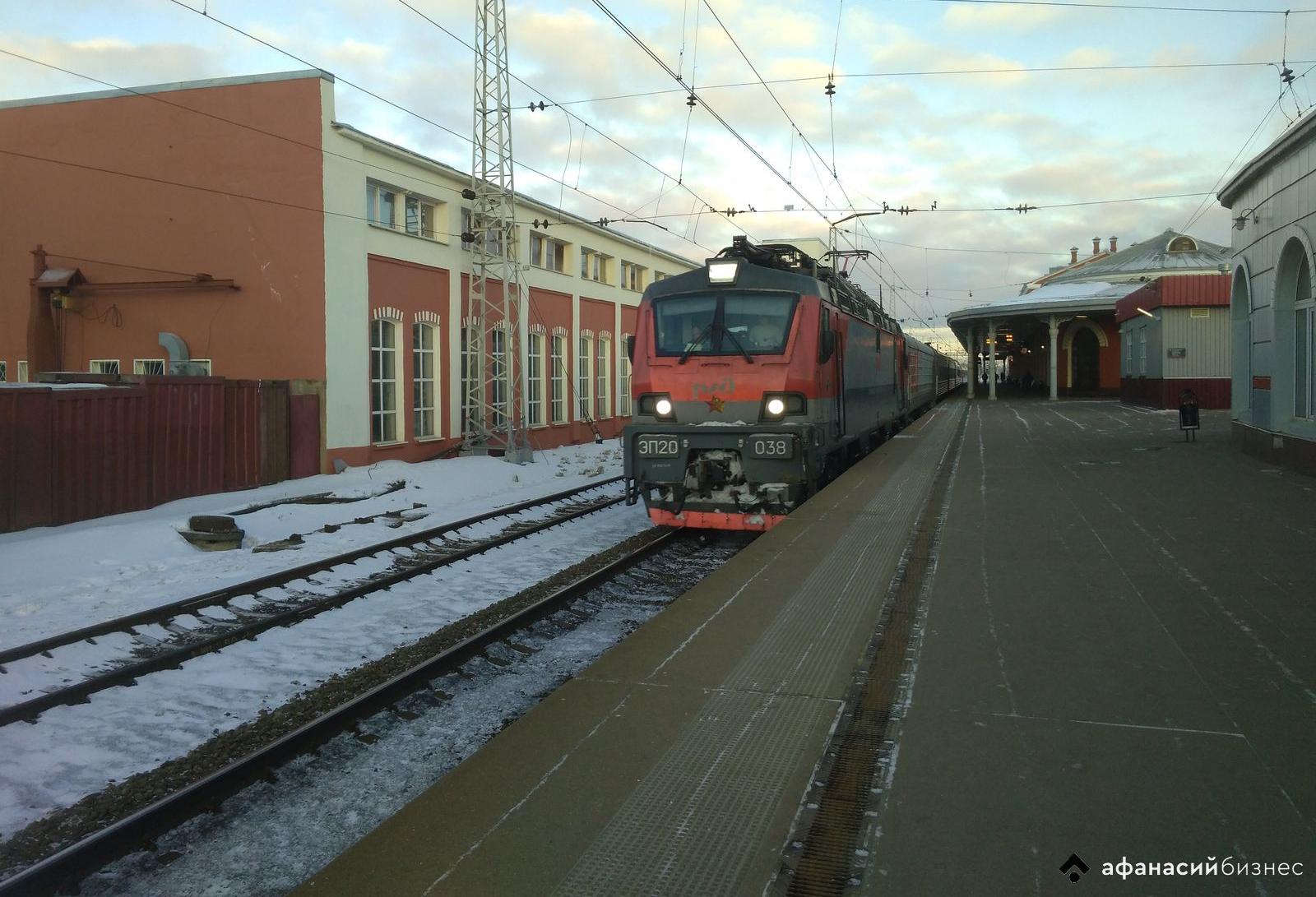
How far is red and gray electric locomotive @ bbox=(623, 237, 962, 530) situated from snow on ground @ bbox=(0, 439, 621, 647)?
12.8 ft

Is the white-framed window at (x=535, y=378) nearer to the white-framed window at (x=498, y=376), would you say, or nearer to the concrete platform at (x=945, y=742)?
the white-framed window at (x=498, y=376)

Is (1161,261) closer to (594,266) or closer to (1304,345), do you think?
(594,266)

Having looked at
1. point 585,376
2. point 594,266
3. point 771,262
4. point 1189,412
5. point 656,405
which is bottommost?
point 1189,412

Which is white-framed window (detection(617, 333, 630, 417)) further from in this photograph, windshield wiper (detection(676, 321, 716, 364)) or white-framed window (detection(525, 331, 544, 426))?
windshield wiper (detection(676, 321, 716, 364))

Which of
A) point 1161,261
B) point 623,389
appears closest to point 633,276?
point 623,389

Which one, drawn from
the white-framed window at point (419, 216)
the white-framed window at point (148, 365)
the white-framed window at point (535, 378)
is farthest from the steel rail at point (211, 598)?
the white-framed window at point (535, 378)

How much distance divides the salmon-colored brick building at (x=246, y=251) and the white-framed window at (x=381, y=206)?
0.04 m

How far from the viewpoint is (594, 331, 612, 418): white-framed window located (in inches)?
1169

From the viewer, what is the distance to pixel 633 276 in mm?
32656

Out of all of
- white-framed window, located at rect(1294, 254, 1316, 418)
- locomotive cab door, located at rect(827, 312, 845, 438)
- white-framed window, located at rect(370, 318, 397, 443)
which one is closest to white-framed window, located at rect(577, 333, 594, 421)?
white-framed window, located at rect(370, 318, 397, 443)

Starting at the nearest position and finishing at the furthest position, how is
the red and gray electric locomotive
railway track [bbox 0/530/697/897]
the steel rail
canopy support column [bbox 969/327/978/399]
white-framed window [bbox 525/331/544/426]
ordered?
railway track [bbox 0/530/697/897], the steel rail, the red and gray electric locomotive, white-framed window [bbox 525/331/544/426], canopy support column [bbox 969/327/978/399]

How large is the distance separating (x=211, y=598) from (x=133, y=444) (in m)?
6.84

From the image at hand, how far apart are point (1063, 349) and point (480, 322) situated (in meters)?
43.6

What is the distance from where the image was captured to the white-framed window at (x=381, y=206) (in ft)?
59.2
